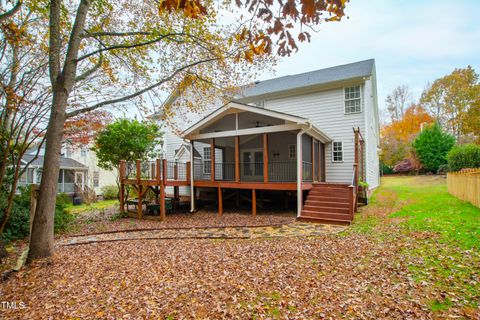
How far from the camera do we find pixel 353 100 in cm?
1223

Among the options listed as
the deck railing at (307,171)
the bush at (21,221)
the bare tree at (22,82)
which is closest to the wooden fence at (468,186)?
the deck railing at (307,171)

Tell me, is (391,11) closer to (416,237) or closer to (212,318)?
(416,237)

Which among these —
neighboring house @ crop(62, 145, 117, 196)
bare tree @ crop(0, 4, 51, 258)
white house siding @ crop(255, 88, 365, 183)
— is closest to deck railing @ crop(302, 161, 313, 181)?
white house siding @ crop(255, 88, 365, 183)

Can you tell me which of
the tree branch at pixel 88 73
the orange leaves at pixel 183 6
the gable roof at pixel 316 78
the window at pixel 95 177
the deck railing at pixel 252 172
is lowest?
A: the window at pixel 95 177

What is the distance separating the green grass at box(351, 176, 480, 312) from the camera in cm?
338

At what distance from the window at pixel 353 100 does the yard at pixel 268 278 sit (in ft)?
22.9

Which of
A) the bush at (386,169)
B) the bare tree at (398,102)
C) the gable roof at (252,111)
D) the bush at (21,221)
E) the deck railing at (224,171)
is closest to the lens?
the bush at (21,221)

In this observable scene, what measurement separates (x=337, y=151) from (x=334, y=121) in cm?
159

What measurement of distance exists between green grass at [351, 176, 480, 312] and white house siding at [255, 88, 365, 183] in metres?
2.98

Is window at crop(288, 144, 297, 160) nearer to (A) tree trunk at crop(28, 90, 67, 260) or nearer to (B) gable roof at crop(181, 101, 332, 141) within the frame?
(B) gable roof at crop(181, 101, 332, 141)

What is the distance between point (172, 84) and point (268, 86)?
884 cm

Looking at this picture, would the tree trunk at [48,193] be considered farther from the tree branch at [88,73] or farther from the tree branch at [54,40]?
the tree branch at [88,73]

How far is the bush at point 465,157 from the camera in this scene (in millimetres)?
16453

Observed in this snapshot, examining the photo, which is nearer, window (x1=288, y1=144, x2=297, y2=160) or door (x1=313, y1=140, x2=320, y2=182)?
door (x1=313, y1=140, x2=320, y2=182)
